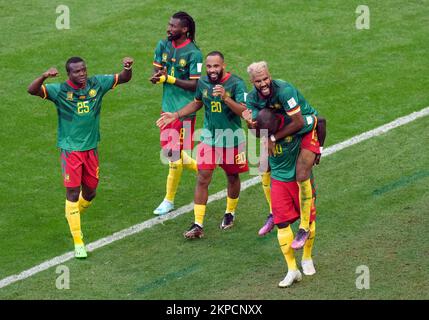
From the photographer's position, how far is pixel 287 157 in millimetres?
12695

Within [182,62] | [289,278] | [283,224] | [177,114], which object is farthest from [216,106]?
[289,278]

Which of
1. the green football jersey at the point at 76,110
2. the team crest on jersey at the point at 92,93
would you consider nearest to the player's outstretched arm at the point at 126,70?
the green football jersey at the point at 76,110

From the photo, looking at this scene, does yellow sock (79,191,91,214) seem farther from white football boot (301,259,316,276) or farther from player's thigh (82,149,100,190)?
white football boot (301,259,316,276)

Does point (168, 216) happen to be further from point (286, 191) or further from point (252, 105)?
point (252, 105)

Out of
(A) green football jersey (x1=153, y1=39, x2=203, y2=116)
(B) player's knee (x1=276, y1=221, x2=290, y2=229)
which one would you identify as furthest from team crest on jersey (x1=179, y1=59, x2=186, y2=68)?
(B) player's knee (x1=276, y1=221, x2=290, y2=229)

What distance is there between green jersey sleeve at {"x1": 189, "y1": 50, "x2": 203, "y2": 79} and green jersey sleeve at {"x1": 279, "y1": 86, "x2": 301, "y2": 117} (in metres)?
2.64

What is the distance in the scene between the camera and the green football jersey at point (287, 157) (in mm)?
12695

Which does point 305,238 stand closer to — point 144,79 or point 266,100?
point 266,100

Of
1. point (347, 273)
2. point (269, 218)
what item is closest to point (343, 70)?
point (269, 218)

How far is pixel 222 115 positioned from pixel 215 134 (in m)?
0.28

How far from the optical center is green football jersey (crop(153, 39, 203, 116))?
585 inches

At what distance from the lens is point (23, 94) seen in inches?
727

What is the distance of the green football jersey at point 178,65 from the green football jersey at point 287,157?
2.50 meters
